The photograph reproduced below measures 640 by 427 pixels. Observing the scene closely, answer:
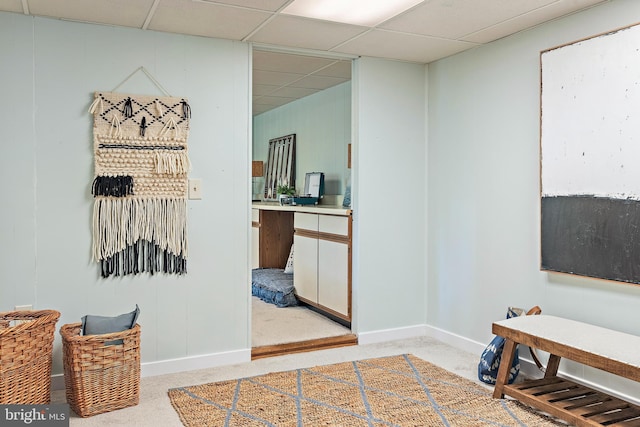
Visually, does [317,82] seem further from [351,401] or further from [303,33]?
[351,401]

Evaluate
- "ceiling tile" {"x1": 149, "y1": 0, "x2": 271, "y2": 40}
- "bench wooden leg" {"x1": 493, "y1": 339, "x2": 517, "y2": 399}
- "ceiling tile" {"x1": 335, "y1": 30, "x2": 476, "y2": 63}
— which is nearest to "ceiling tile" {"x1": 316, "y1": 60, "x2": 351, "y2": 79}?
"ceiling tile" {"x1": 335, "y1": 30, "x2": 476, "y2": 63}

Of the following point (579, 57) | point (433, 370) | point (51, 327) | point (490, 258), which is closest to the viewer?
point (51, 327)

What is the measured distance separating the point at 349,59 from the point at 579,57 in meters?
1.63

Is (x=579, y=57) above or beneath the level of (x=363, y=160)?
above

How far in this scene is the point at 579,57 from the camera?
294 cm

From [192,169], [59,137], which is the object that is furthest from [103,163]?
[192,169]

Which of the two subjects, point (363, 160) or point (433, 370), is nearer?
point (433, 370)

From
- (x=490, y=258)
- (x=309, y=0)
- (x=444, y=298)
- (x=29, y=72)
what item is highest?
(x=309, y=0)

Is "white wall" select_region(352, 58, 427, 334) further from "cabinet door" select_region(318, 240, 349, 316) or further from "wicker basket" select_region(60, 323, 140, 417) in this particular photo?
"wicker basket" select_region(60, 323, 140, 417)

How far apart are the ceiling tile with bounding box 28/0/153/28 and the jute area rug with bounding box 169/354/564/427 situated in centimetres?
215

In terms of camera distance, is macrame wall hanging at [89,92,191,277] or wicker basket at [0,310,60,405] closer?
wicker basket at [0,310,60,405]

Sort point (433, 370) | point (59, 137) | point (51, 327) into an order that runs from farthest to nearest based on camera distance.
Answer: point (433, 370) < point (59, 137) < point (51, 327)

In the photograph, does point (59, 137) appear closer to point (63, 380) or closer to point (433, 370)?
point (63, 380)

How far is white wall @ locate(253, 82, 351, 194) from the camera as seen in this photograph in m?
5.40
